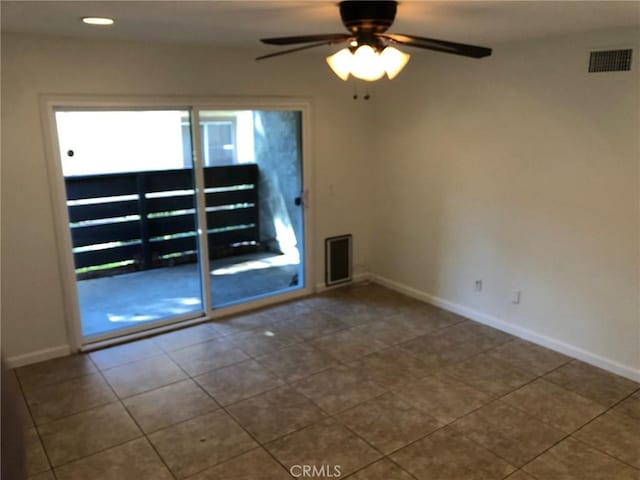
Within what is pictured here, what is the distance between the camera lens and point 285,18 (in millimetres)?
2852

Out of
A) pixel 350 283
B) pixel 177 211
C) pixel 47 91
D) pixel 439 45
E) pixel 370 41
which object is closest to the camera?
pixel 439 45

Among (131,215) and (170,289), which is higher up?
(131,215)

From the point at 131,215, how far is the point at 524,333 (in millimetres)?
3393

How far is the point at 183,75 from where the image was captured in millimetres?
4070

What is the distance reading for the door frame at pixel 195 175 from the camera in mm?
3678

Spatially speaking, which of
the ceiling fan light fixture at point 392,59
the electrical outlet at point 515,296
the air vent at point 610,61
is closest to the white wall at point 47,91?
the ceiling fan light fixture at point 392,59

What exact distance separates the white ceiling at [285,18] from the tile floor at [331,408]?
2.27 meters

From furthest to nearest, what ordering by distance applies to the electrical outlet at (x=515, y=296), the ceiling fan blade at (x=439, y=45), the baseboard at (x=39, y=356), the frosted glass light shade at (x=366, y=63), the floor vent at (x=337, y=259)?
the floor vent at (x=337, y=259)
the electrical outlet at (x=515, y=296)
the baseboard at (x=39, y=356)
the frosted glass light shade at (x=366, y=63)
the ceiling fan blade at (x=439, y=45)

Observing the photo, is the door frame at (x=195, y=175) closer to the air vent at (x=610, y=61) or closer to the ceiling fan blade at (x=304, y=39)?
the ceiling fan blade at (x=304, y=39)

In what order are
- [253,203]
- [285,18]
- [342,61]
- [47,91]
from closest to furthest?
[342,61] < [285,18] < [47,91] < [253,203]

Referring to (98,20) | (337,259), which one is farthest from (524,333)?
(98,20)

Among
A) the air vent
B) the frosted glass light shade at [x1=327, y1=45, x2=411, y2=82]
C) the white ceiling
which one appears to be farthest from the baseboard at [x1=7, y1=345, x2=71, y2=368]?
the air vent

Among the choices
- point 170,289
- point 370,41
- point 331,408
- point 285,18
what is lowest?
point 331,408

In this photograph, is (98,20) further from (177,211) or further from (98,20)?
(177,211)
